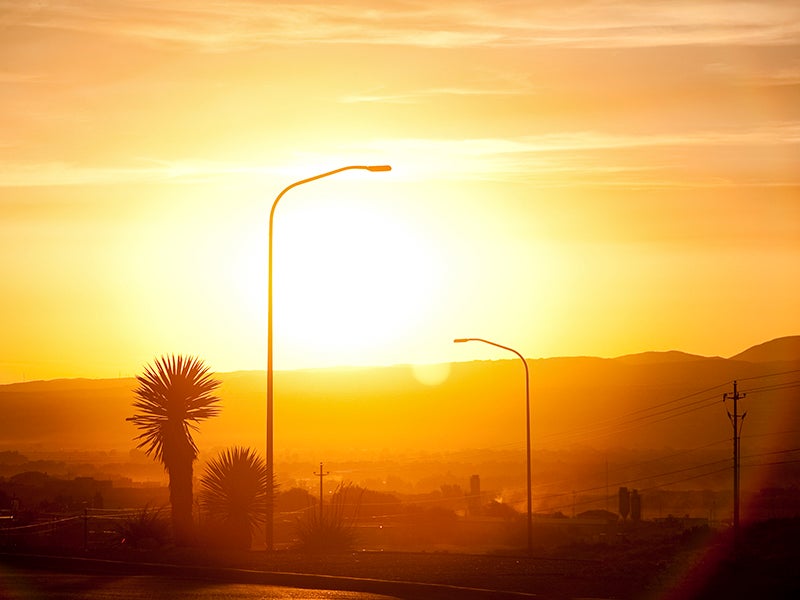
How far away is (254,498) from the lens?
3444cm

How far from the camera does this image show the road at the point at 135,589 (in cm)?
2055

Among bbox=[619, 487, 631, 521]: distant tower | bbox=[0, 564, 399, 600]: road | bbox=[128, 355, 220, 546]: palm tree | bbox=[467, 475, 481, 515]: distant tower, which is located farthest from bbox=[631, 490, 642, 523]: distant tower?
bbox=[0, 564, 399, 600]: road

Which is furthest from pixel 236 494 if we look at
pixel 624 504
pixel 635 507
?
pixel 624 504

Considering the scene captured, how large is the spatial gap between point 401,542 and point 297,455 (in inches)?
5115

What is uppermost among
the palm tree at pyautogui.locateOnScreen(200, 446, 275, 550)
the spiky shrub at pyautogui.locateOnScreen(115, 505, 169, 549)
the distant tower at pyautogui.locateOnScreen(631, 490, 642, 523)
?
the palm tree at pyautogui.locateOnScreen(200, 446, 275, 550)

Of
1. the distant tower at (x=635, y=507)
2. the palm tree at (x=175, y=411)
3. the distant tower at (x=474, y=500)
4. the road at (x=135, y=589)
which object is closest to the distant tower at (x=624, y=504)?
the distant tower at (x=635, y=507)

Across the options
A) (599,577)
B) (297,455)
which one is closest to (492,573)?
(599,577)

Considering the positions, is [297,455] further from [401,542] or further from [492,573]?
[492,573]

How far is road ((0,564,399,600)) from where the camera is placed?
67.4ft

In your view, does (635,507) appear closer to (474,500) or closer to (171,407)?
(474,500)

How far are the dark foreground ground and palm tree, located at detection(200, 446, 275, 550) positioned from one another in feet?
14.5

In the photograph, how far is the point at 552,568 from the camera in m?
25.7

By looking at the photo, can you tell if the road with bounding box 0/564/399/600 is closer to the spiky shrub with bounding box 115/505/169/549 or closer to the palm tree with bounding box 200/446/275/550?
the spiky shrub with bounding box 115/505/169/549

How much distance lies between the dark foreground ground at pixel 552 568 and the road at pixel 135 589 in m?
0.97
